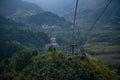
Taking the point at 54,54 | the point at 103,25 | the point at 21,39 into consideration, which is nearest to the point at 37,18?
the point at 103,25

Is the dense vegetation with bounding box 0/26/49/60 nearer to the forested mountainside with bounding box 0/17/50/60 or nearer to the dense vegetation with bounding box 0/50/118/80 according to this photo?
the forested mountainside with bounding box 0/17/50/60

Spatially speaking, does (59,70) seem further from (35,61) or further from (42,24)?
(42,24)

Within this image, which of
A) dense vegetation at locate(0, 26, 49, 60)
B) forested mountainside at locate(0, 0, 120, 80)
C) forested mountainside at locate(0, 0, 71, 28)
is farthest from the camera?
forested mountainside at locate(0, 0, 71, 28)

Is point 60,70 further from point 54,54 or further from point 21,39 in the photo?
point 21,39

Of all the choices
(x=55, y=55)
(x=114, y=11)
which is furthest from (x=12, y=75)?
(x=114, y=11)

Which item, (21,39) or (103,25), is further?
(103,25)

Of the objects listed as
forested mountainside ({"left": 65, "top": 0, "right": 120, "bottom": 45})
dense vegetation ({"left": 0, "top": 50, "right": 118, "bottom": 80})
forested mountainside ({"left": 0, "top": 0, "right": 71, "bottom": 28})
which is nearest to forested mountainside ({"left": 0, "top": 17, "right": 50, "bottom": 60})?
forested mountainside ({"left": 65, "top": 0, "right": 120, "bottom": 45})

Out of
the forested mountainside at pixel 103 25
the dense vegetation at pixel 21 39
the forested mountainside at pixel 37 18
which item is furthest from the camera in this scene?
the forested mountainside at pixel 37 18

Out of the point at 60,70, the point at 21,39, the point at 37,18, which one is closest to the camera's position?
the point at 60,70

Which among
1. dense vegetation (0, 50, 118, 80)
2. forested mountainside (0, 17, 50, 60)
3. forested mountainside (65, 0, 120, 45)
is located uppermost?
forested mountainside (65, 0, 120, 45)

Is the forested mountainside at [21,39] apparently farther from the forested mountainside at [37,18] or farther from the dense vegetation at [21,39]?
the forested mountainside at [37,18]

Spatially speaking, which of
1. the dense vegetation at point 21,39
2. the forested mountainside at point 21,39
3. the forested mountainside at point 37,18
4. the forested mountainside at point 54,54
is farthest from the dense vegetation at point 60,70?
the forested mountainside at point 37,18
